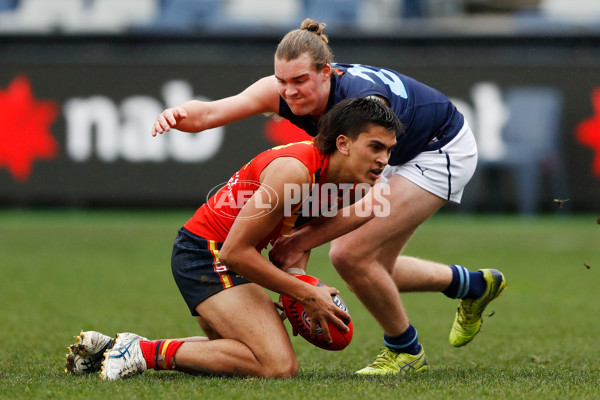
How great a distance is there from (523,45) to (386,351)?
11.7 m

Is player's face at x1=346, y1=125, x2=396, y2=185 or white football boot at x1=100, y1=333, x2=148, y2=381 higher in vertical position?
player's face at x1=346, y1=125, x2=396, y2=185

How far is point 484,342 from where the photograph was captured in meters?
6.31

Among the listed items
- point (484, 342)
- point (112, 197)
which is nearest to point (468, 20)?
point (112, 197)

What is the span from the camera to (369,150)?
457cm

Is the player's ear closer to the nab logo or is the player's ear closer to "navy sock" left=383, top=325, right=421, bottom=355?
"navy sock" left=383, top=325, right=421, bottom=355

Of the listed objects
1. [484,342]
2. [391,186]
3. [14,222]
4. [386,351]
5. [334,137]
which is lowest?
[14,222]

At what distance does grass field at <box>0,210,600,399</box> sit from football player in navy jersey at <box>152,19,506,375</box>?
428 millimetres

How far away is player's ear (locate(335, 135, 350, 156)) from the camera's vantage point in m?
4.60

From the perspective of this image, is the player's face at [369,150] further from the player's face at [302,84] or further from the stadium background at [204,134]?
the stadium background at [204,134]

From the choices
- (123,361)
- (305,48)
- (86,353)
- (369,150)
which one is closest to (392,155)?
(369,150)

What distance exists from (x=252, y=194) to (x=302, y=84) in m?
0.66

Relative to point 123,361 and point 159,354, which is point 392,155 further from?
point 123,361

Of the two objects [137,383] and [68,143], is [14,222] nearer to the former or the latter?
[68,143]

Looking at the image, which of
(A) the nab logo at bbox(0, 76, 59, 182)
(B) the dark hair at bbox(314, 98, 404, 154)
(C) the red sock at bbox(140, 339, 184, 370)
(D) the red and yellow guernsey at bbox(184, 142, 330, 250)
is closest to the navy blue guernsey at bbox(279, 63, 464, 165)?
(B) the dark hair at bbox(314, 98, 404, 154)
